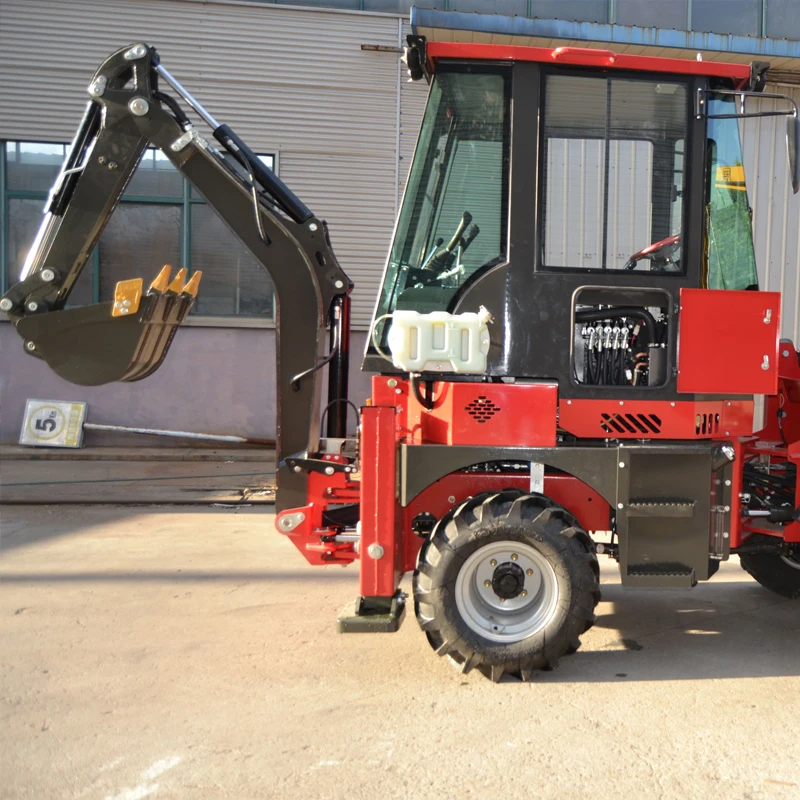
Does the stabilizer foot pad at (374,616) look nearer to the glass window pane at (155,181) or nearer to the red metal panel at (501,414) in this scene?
the red metal panel at (501,414)

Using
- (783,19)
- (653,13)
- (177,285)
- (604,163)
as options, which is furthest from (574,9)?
(177,285)

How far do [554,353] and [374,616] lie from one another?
165cm

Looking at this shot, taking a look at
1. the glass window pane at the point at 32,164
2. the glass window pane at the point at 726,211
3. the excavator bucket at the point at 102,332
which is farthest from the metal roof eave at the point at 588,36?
the excavator bucket at the point at 102,332

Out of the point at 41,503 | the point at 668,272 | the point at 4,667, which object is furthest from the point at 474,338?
the point at 41,503

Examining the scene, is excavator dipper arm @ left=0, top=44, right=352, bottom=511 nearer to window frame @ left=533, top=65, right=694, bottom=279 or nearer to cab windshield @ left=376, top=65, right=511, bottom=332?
cab windshield @ left=376, top=65, right=511, bottom=332

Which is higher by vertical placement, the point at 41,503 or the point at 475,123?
the point at 475,123

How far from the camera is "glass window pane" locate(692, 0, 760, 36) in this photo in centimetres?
1270

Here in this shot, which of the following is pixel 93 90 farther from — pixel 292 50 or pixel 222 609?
pixel 292 50

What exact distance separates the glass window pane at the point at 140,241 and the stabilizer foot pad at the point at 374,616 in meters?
9.99

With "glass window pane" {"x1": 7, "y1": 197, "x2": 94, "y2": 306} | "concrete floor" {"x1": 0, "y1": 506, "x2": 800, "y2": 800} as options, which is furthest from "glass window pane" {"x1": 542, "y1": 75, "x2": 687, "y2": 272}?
"glass window pane" {"x1": 7, "y1": 197, "x2": 94, "y2": 306}

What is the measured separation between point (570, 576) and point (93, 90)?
3.75 metres

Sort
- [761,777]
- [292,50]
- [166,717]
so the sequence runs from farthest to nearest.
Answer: [292,50] < [166,717] < [761,777]

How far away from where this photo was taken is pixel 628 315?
14.4ft

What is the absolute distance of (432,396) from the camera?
4305 millimetres
